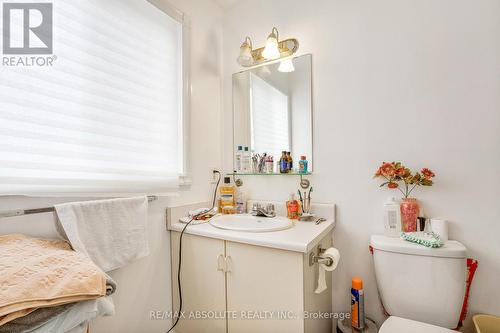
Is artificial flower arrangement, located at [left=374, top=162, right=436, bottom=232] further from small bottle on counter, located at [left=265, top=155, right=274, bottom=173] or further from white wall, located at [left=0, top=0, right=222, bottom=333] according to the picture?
white wall, located at [left=0, top=0, right=222, bottom=333]

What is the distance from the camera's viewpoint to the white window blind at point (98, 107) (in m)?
0.85

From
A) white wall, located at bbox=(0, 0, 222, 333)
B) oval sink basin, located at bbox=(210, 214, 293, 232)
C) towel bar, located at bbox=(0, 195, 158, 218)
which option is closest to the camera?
towel bar, located at bbox=(0, 195, 158, 218)

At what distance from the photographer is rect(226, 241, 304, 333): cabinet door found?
0.96 meters

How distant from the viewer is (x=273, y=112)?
1578mm

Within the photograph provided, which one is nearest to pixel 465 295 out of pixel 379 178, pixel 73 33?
pixel 379 178

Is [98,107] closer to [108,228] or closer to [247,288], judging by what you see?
[108,228]

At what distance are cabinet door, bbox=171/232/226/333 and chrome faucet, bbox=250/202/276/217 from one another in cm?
39

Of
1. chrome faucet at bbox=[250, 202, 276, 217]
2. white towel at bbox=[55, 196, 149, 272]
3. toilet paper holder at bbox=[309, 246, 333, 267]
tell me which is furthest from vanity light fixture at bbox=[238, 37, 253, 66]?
toilet paper holder at bbox=[309, 246, 333, 267]

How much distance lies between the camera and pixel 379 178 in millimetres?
1260

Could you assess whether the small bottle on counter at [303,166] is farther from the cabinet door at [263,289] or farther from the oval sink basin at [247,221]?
the cabinet door at [263,289]

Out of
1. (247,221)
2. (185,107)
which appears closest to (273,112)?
(185,107)

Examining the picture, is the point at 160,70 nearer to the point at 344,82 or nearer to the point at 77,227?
the point at 77,227

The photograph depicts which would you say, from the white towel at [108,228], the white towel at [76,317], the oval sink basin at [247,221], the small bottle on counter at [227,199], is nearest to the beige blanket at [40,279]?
the white towel at [76,317]

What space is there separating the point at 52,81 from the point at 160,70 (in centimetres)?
54
